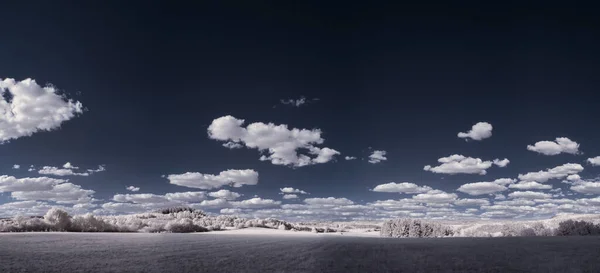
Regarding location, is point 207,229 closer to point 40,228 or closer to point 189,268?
point 40,228

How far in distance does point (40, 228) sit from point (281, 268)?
54207 mm

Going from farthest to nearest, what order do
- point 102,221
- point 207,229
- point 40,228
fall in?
1. point 207,229
2. point 102,221
3. point 40,228

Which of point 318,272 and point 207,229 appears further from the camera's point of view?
point 207,229

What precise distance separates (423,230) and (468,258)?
4455cm

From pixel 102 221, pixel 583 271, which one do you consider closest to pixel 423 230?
pixel 583 271

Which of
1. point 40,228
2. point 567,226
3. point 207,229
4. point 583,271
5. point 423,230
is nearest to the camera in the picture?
point 583,271

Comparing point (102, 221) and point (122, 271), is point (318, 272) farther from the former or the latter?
point (102, 221)

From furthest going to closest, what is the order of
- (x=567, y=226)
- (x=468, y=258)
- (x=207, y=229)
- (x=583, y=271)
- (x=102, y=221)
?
(x=207, y=229), (x=102, y=221), (x=567, y=226), (x=468, y=258), (x=583, y=271)

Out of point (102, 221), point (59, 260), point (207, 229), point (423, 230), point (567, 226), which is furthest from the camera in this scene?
point (207, 229)

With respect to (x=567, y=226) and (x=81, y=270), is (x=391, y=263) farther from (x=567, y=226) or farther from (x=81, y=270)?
(x=567, y=226)

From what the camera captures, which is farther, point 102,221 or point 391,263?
point 102,221

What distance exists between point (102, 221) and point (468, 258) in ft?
229

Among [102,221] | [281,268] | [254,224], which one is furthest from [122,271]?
[254,224]

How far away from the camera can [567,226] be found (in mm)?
49969
